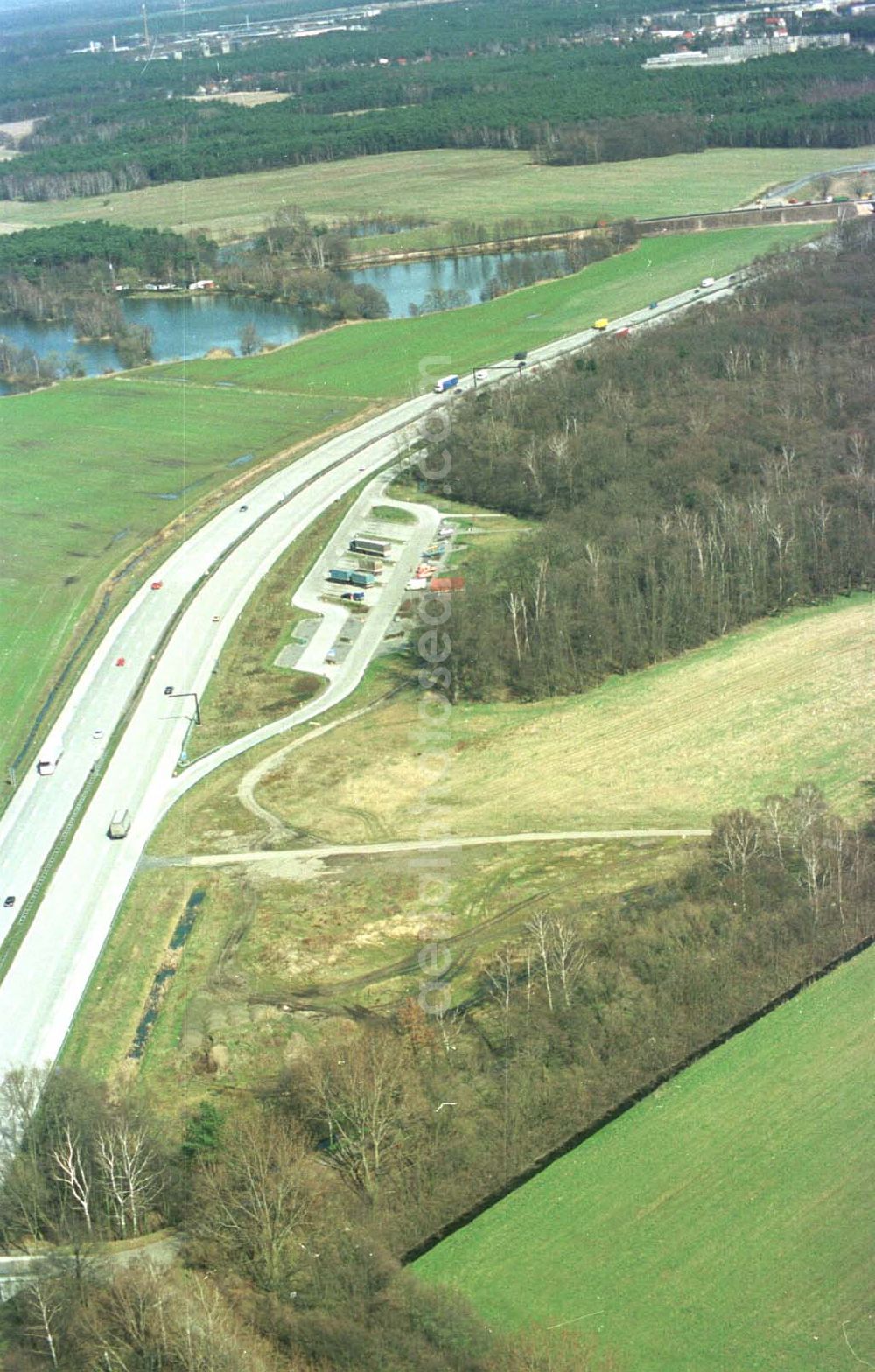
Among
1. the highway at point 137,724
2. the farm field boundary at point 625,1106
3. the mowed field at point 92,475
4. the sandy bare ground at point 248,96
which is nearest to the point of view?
the farm field boundary at point 625,1106

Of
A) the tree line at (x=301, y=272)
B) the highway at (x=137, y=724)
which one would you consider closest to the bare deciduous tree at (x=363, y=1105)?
the highway at (x=137, y=724)

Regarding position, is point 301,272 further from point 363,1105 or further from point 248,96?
point 363,1105

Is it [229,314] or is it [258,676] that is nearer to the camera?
[258,676]

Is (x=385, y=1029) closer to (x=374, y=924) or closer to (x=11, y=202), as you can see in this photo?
(x=374, y=924)

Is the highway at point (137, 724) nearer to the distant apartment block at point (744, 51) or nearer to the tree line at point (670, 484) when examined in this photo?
the tree line at point (670, 484)

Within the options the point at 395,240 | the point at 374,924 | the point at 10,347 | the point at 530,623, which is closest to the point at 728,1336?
the point at 374,924

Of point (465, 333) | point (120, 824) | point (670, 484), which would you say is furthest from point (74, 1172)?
point (465, 333)
